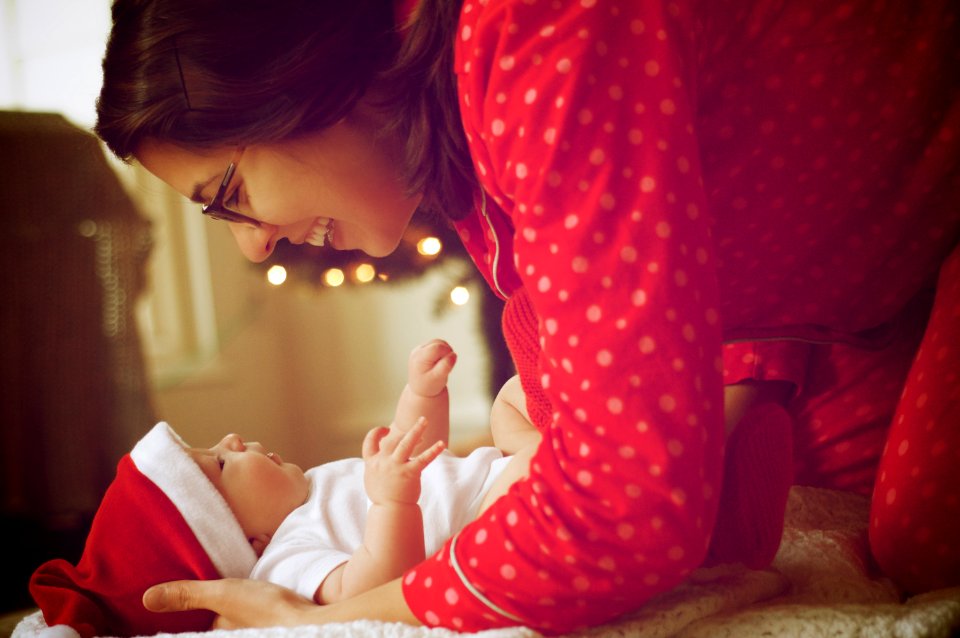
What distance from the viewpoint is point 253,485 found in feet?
2.83

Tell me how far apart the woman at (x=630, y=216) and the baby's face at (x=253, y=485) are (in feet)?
0.45

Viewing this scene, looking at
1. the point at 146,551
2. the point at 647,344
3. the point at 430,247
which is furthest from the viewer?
the point at 430,247

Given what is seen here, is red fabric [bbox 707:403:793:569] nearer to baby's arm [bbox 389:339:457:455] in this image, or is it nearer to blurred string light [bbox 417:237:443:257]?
baby's arm [bbox 389:339:457:455]

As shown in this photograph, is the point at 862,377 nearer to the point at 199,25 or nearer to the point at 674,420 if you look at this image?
the point at 674,420

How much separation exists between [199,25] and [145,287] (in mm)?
713

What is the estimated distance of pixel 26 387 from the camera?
3.74 ft

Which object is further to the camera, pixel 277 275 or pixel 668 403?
pixel 277 275

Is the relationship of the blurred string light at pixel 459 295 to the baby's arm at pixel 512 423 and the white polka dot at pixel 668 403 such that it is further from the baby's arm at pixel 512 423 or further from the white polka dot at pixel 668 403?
the white polka dot at pixel 668 403

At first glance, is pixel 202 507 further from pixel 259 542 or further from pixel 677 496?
pixel 677 496

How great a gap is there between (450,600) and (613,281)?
0.26 meters

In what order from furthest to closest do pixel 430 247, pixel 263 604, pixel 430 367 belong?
1. pixel 430 247
2. pixel 430 367
3. pixel 263 604

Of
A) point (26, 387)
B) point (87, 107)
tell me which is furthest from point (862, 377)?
point (26, 387)

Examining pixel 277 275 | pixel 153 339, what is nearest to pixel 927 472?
pixel 277 275

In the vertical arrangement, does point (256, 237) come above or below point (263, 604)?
above
